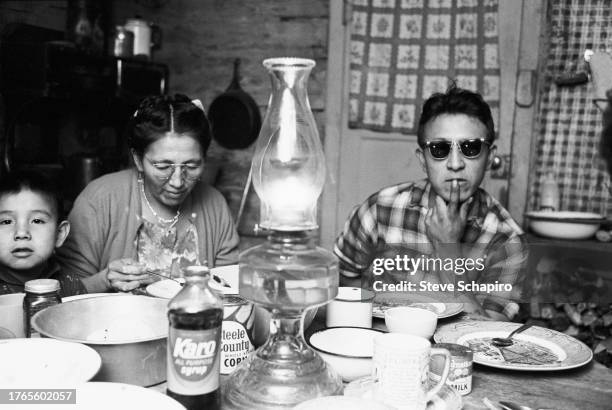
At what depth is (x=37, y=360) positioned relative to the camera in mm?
1027

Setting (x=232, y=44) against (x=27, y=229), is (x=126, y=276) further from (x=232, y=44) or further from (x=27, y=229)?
(x=232, y=44)

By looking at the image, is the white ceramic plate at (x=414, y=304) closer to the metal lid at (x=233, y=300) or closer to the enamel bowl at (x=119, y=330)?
the metal lid at (x=233, y=300)

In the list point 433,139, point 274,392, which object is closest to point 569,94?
point 433,139

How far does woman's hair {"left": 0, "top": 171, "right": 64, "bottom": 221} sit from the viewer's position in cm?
179

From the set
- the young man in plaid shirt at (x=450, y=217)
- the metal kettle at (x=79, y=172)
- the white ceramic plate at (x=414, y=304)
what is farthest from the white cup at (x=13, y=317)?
the metal kettle at (x=79, y=172)

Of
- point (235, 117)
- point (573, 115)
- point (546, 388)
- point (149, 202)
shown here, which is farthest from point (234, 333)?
point (235, 117)

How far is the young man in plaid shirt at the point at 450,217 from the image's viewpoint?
7.14 ft

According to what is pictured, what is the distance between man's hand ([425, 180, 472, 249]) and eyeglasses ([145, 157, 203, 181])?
3.04ft

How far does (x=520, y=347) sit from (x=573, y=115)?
2.54 m

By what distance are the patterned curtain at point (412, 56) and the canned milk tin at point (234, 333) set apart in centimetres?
285

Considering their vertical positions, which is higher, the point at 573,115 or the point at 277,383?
the point at 573,115

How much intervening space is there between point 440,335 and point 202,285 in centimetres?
69

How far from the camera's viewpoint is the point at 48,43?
312cm

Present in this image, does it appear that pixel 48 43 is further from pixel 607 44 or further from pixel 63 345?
pixel 607 44
